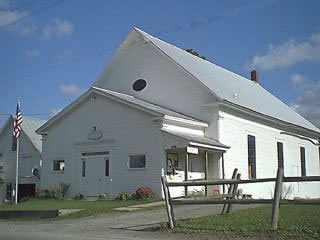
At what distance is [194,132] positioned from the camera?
26438mm

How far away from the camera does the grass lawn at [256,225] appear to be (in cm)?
1127

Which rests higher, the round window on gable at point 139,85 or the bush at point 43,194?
the round window on gable at point 139,85

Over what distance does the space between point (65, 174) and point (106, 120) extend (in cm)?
427

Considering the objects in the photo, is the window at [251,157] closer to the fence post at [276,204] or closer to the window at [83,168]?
the window at [83,168]

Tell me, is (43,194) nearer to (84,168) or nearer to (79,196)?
(79,196)

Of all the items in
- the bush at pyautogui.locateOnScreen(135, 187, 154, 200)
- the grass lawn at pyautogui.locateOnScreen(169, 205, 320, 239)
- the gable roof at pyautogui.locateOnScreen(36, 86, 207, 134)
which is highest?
the gable roof at pyautogui.locateOnScreen(36, 86, 207, 134)

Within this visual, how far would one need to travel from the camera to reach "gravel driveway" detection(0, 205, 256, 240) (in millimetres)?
12312

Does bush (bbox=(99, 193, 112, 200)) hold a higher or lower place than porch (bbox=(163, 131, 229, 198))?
lower

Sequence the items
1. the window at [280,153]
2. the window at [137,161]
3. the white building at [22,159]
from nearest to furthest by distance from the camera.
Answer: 1. the window at [137,161]
2. the window at [280,153]
3. the white building at [22,159]

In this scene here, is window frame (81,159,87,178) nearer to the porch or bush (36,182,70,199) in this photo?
bush (36,182,70,199)

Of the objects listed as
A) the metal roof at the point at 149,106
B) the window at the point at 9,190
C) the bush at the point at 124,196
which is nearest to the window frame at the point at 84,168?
the bush at the point at 124,196

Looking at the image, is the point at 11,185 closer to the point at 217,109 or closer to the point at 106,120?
the point at 106,120

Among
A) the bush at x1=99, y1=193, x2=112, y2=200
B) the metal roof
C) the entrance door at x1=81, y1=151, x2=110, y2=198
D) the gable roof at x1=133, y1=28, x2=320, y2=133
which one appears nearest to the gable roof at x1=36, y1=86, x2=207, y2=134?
the metal roof

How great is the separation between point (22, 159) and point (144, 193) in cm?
1774
